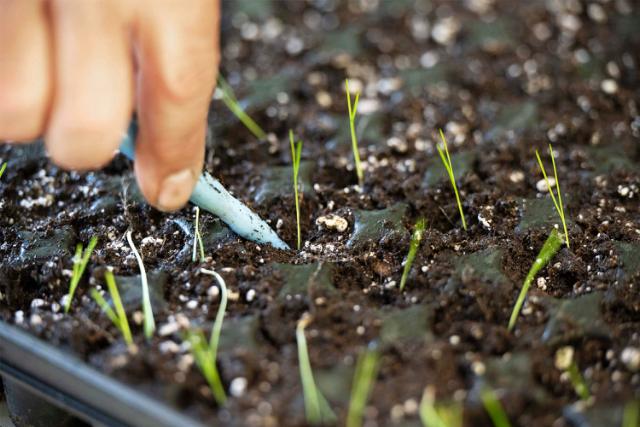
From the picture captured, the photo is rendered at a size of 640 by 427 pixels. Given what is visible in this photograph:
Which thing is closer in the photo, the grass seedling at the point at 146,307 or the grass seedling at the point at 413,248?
the grass seedling at the point at 146,307

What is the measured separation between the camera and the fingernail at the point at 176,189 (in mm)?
941

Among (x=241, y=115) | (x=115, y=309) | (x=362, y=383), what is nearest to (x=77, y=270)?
(x=115, y=309)

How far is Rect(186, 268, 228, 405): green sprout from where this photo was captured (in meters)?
0.95

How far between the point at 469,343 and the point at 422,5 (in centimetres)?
112

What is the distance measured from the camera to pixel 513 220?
1272mm

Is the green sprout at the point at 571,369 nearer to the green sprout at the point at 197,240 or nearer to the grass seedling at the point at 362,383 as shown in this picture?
the grass seedling at the point at 362,383

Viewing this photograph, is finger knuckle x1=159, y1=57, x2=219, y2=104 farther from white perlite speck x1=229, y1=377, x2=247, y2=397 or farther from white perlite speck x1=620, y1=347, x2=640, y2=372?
white perlite speck x1=620, y1=347, x2=640, y2=372

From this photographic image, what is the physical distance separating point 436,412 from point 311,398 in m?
0.14

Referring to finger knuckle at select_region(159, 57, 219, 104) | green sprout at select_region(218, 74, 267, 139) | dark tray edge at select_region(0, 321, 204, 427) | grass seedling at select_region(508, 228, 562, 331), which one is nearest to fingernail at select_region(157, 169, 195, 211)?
finger knuckle at select_region(159, 57, 219, 104)

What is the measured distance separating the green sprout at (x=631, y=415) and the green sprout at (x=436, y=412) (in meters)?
0.18

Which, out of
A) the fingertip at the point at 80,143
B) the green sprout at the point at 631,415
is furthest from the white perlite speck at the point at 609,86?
the fingertip at the point at 80,143

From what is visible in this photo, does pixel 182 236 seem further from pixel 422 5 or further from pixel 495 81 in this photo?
pixel 422 5

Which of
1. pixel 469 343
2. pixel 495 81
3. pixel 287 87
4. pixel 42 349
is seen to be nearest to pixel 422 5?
pixel 495 81

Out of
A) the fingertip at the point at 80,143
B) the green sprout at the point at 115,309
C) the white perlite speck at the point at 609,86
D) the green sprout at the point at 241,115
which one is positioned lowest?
the green sprout at the point at 241,115
